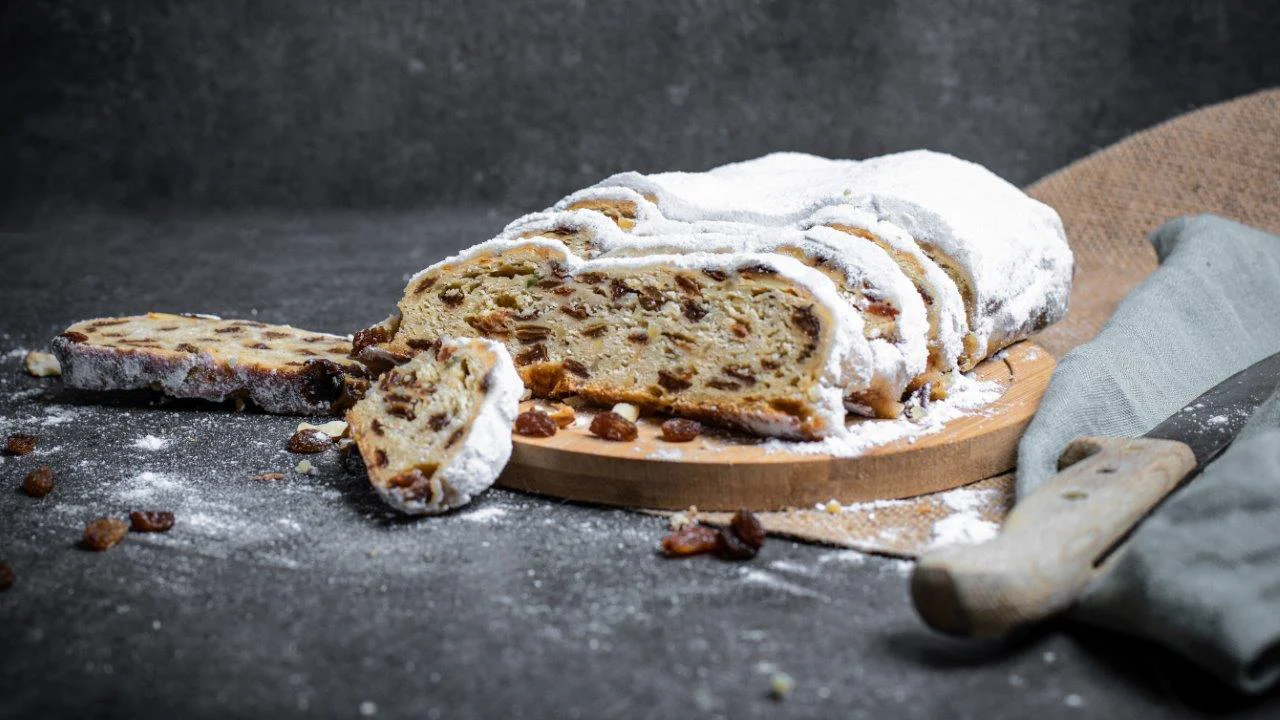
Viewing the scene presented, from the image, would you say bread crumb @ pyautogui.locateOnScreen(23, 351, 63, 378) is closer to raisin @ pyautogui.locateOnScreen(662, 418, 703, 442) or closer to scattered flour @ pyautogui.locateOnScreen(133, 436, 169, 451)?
scattered flour @ pyautogui.locateOnScreen(133, 436, 169, 451)

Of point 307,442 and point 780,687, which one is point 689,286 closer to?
point 307,442

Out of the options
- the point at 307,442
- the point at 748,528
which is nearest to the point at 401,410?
the point at 307,442

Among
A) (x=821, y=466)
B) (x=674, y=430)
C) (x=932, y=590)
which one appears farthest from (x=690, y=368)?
(x=932, y=590)

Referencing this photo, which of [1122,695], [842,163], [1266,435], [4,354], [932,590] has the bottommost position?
[4,354]

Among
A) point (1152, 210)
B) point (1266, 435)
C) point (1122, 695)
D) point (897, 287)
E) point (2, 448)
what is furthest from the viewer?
point (1152, 210)

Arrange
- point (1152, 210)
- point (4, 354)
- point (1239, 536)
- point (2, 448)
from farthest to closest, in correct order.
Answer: point (1152, 210) < point (4, 354) < point (2, 448) < point (1239, 536)

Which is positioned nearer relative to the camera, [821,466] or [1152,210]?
[821,466]

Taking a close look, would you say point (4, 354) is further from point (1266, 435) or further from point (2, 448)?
point (1266, 435)
